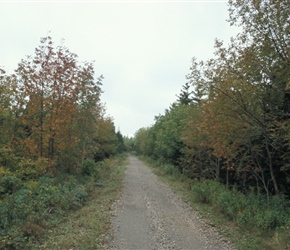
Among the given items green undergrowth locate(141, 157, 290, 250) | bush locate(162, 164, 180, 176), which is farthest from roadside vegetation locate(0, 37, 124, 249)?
bush locate(162, 164, 180, 176)

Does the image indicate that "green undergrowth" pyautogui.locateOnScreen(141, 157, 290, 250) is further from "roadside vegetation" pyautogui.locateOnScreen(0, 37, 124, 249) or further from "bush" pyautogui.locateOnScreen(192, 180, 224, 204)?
"roadside vegetation" pyautogui.locateOnScreen(0, 37, 124, 249)

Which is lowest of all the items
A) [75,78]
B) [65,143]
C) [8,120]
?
[65,143]

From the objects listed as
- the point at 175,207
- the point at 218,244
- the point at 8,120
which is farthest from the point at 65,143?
the point at 218,244

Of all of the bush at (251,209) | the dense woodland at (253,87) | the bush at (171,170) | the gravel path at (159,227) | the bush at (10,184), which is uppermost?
the dense woodland at (253,87)

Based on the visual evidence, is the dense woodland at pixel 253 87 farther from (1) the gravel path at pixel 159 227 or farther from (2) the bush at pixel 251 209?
(1) the gravel path at pixel 159 227

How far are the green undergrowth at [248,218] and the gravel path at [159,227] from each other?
19.4 inches

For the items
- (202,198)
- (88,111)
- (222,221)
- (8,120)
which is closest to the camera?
(222,221)

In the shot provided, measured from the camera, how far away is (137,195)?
15195mm

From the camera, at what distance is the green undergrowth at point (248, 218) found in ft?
25.4

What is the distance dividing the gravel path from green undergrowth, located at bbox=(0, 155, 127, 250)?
2.02ft

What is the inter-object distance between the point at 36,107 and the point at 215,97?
956cm

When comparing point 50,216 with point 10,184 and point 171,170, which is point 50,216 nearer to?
point 10,184

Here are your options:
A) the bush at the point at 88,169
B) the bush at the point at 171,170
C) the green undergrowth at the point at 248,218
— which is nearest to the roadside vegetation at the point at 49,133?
the bush at the point at 88,169

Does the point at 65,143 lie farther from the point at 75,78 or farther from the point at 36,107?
the point at 75,78
